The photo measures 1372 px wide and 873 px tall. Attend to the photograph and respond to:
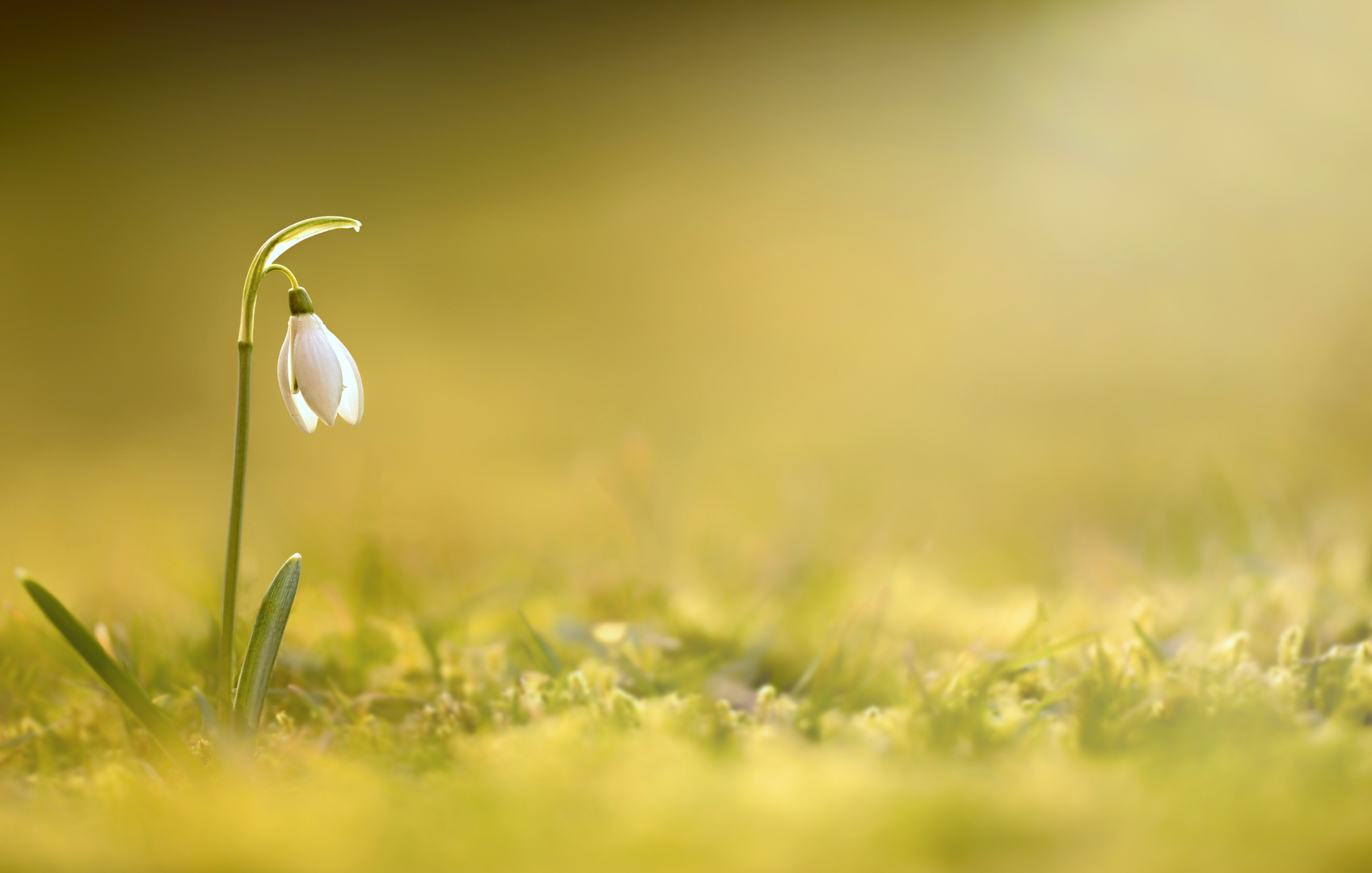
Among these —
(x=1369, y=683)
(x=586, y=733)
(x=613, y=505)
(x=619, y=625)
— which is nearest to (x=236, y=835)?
(x=586, y=733)

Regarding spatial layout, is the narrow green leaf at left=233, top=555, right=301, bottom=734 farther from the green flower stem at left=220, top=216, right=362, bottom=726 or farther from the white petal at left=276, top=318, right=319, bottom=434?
the white petal at left=276, top=318, right=319, bottom=434

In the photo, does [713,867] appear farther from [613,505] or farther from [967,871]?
[613,505]

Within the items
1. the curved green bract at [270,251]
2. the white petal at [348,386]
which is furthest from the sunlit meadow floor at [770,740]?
the curved green bract at [270,251]

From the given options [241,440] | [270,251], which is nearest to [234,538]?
[241,440]

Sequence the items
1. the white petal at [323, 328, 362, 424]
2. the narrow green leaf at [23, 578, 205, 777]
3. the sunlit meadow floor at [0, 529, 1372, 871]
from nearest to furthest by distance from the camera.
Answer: the sunlit meadow floor at [0, 529, 1372, 871]
the narrow green leaf at [23, 578, 205, 777]
the white petal at [323, 328, 362, 424]

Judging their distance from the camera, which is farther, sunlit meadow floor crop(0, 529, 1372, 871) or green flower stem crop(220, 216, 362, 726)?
green flower stem crop(220, 216, 362, 726)

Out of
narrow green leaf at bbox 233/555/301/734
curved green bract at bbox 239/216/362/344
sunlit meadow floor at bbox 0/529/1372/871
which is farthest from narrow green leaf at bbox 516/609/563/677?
curved green bract at bbox 239/216/362/344
